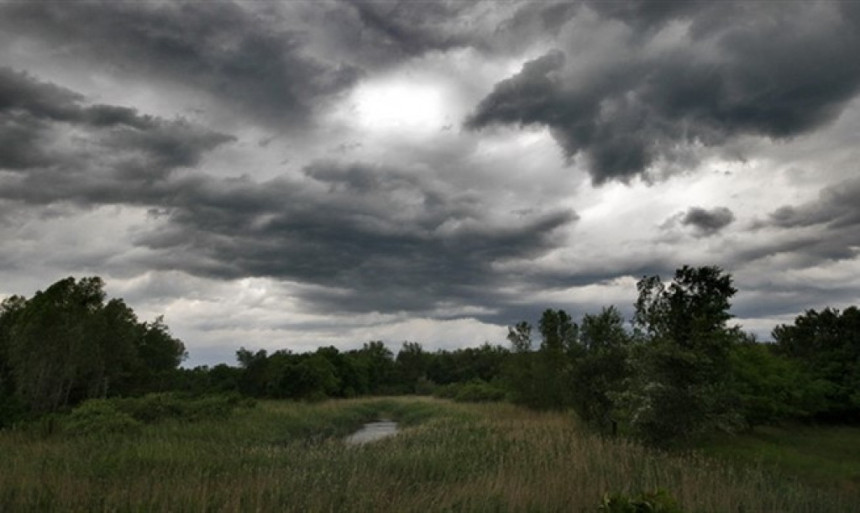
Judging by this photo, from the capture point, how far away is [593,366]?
29.1 meters

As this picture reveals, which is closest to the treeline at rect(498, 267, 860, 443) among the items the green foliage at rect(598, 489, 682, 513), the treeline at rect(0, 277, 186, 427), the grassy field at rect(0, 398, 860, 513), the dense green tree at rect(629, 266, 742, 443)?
the dense green tree at rect(629, 266, 742, 443)

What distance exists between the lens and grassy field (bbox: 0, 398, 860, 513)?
10484mm

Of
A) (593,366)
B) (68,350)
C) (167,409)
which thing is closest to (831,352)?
(593,366)

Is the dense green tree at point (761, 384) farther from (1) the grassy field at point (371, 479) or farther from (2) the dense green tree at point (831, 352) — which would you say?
(1) the grassy field at point (371, 479)

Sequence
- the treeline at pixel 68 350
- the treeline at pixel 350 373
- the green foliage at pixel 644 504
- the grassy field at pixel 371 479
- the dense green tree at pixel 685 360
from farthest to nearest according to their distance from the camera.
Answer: the treeline at pixel 350 373, the treeline at pixel 68 350, the dense green tree at pixel 685 360, the grassy field at pixel 371 479, the green foliage at pixel 644 504

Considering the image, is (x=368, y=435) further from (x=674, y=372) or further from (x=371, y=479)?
(x=371, y=479)

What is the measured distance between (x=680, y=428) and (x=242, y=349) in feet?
289

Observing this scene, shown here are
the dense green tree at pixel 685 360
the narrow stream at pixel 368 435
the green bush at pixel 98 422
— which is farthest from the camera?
the narrow stream at pixel 368 435

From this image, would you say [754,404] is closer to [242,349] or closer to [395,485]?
[395,485]

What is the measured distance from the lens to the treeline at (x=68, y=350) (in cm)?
4394

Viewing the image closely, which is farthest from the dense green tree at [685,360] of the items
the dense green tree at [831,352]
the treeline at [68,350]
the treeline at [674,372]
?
the treeline at [68,350]

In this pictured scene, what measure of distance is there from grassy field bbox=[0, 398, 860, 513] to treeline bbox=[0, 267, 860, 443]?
12.3ft

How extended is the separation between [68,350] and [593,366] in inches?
1611

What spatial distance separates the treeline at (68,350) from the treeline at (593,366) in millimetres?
129
